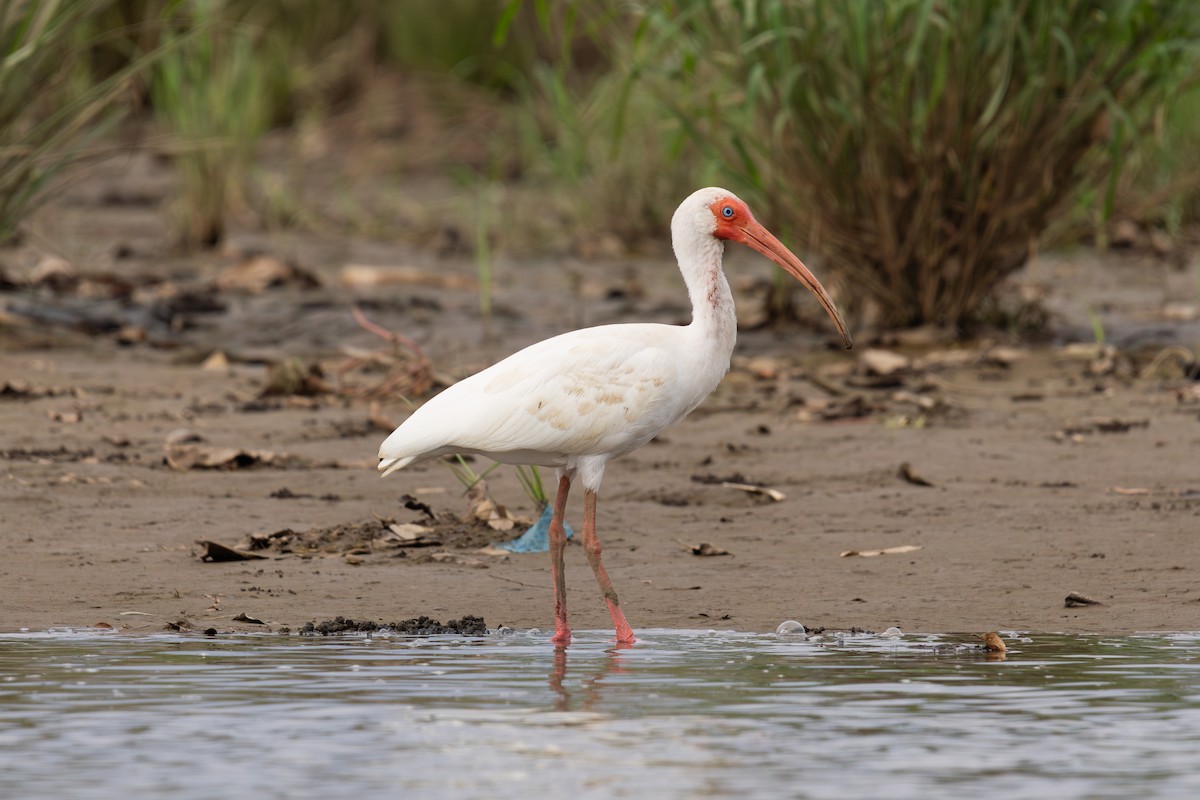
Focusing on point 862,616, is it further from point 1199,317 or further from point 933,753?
point 1199,317

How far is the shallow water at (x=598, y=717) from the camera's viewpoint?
13.0 feet

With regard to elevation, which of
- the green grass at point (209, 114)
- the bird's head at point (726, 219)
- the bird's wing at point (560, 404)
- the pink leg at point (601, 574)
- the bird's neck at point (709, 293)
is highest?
the green grass at point (209, 114)

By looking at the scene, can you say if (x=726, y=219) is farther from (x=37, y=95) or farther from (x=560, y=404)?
(x=37, y=95)

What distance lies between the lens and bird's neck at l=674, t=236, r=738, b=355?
611 cm

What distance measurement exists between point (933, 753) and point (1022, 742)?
23 cm

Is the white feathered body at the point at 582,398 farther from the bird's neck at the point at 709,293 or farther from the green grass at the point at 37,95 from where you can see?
the green grass at the point at 37,95

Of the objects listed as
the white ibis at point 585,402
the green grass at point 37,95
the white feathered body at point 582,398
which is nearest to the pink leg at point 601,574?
the white ibis at point 585,402

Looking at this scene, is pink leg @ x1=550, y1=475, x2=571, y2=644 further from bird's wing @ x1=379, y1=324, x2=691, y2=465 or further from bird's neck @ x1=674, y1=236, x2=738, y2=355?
bird's neck @ x1=674, y1=236, x2=738, y2=355

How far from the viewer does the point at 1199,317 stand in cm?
1120

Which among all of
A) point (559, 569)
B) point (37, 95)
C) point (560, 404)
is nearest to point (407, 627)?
point (559, 569)

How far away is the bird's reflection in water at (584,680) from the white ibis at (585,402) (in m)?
0.15

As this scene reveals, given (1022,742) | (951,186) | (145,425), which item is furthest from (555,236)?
(1022,742)

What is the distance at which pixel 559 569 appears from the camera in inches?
234

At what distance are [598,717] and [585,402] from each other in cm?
152
